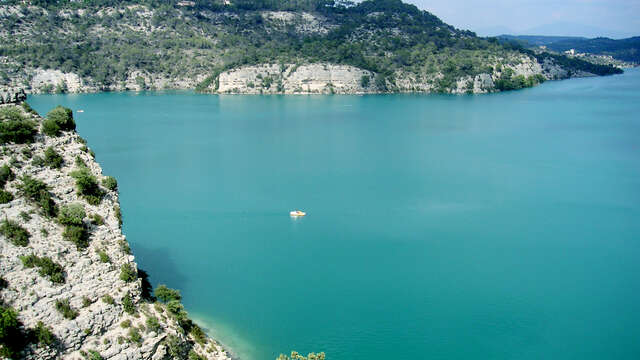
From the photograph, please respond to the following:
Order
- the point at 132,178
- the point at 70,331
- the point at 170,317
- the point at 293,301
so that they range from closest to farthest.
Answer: the point at 70,331 → the point at 170,317 → the point at 293,301 → the point at 132,178

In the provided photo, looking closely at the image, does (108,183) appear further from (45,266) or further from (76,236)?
(45,266)

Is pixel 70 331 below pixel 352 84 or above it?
below

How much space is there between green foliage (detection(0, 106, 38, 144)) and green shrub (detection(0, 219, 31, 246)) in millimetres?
3475

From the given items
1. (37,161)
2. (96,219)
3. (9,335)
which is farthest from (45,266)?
(37,161)

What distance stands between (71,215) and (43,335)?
391cm

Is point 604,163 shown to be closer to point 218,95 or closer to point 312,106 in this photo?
point 312,106

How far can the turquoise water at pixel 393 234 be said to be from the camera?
24.2 m

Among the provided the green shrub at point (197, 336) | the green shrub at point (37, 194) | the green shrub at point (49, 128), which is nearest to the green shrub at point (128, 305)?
the green shrub at point (197, 336)

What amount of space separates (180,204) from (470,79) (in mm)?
101065

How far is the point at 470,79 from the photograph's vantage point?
126 meters

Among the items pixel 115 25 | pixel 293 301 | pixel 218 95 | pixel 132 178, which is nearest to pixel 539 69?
pixel 218 95

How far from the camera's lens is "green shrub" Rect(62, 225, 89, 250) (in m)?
15.7

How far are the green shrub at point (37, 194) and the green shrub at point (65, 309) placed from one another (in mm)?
3061

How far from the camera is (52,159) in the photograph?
57.2 ft
